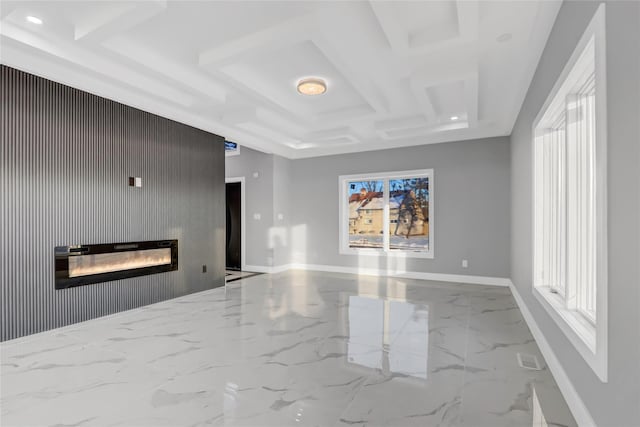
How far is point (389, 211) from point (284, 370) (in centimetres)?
468

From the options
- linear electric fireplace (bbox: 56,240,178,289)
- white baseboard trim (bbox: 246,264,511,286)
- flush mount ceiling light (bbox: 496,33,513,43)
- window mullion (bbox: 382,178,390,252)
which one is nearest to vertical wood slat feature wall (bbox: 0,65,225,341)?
linear electric fireplace (bbox: 56,240,178,289)

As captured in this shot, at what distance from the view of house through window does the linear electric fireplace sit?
3.71 metres

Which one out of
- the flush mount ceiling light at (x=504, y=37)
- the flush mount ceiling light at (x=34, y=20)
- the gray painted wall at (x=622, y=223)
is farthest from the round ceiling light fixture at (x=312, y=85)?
the gray painted wall at (x=622, y=223)

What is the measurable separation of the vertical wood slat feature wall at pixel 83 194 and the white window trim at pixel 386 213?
296cm

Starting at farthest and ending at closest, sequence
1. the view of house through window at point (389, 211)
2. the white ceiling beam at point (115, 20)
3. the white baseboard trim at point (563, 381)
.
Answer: the view of house through window at point (389, 211), the white ceiling beam at point (115, 20), the white baseboard trim at point (563, 381)

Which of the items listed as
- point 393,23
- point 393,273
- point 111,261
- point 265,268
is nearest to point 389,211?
point 393,273

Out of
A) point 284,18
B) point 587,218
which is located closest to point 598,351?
point 587,218

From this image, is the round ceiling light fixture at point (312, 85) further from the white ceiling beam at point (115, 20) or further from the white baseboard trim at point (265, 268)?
the white baseboard trim at point (265, 268)

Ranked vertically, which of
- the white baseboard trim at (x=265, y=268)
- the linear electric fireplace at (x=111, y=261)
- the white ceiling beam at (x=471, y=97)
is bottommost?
the white baseboard trim at (x=265, y=268)

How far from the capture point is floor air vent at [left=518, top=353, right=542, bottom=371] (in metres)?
2.49

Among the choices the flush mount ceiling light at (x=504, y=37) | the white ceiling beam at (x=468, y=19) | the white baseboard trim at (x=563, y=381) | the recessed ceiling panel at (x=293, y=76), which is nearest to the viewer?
the white baseboard trim at (x=563, y=381)

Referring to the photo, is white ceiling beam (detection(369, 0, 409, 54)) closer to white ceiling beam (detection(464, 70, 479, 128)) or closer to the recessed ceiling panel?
the recessed ceiling panel

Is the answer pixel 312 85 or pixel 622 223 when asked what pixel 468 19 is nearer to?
pixel 312 85

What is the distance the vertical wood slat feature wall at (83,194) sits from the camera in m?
3.06
